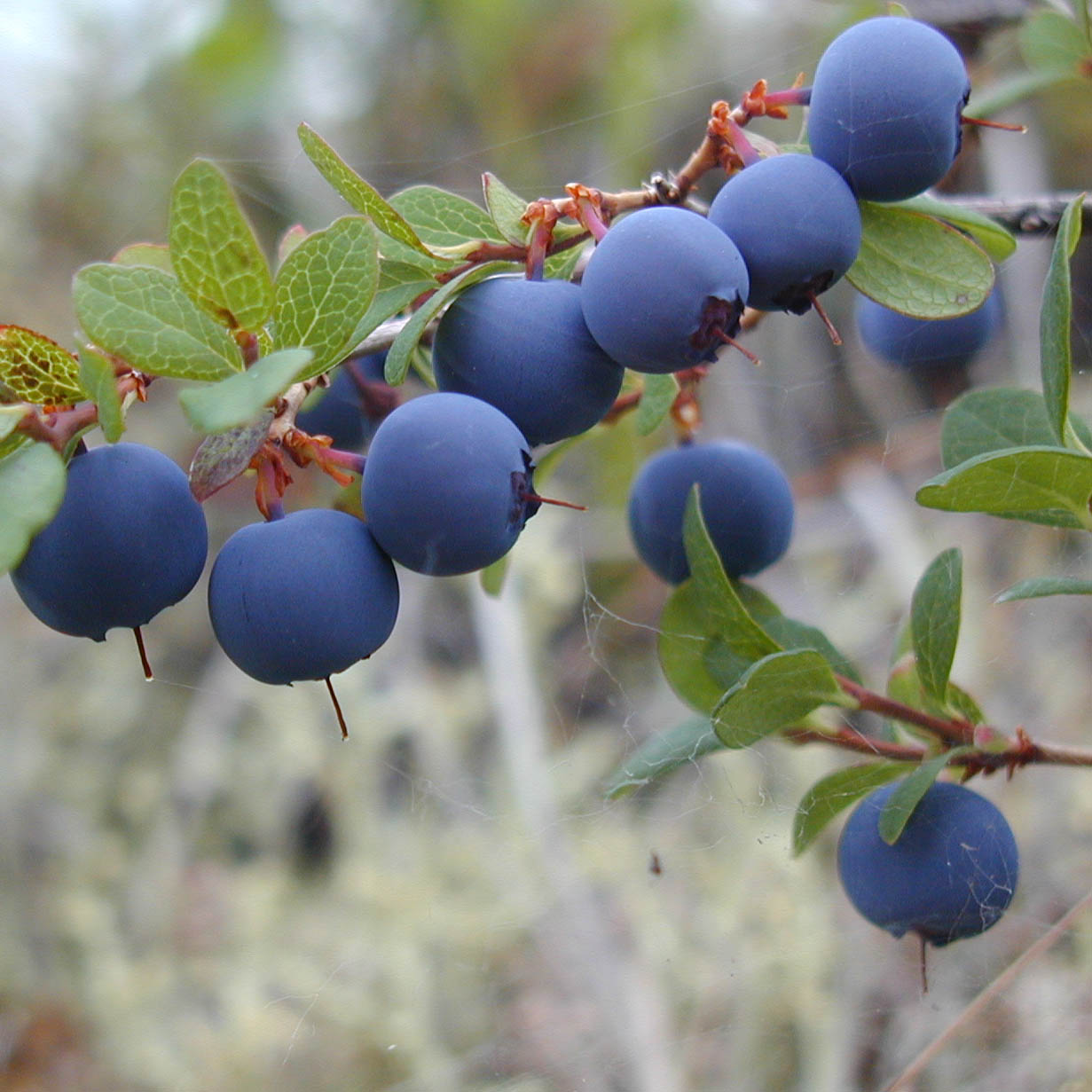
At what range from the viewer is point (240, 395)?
39cm

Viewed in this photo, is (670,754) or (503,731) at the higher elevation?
(670,754)

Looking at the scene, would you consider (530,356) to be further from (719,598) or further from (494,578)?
(494,578)

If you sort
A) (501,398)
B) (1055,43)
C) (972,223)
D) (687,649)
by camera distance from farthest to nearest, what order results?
1. (1055,43)
2. (687,649)
3. (972,223)
4. (501,398)

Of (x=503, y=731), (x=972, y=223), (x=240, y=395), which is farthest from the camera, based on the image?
(x=503, y=731)

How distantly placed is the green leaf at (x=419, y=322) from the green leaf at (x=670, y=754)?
0.27 m

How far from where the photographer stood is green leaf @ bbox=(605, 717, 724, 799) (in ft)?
2.08

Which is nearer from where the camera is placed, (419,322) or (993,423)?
(419,322)

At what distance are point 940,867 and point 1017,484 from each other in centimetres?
22

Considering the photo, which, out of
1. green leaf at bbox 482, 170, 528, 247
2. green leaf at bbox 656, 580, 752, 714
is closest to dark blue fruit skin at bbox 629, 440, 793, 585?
green leaf at bbox 656, 580, 752, 714

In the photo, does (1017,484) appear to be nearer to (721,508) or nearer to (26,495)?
(721,508)

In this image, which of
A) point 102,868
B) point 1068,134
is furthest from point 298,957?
point 1068,134

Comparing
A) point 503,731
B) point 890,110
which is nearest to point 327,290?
point 890,110

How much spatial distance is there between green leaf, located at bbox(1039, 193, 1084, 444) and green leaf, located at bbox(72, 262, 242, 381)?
14.6 inches

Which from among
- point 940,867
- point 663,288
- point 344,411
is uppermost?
point 663,288
